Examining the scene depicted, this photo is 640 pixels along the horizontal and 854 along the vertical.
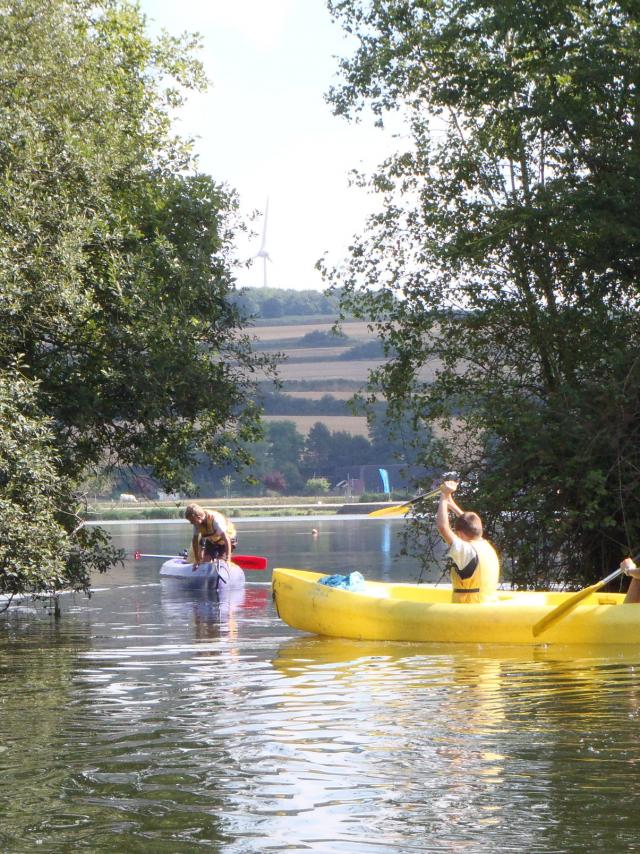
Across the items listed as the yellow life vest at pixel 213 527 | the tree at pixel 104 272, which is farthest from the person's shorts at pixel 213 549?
the tree at pixel 104 272

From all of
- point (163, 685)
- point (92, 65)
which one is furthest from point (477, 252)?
point (163, 685)

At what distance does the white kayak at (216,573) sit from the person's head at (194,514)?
3.10 ft

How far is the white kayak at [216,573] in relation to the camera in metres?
19.0

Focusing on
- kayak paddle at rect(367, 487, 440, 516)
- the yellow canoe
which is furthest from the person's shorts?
the yellow canoe

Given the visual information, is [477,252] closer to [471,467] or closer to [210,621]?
[471,467]

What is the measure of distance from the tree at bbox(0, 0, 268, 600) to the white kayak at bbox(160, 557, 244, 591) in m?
2.61

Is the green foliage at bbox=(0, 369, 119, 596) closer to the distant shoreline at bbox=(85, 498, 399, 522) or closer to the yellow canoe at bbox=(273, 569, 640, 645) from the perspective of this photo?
the yellow canoe at bbox=(273, 569, 640, 645)

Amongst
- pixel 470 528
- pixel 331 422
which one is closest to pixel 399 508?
pixel 470 528

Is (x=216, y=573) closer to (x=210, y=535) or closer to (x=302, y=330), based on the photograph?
(x=210, y=535)

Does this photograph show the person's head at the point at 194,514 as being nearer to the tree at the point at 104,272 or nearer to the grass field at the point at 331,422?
the tree at the point at 104,272

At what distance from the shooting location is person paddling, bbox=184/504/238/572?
18.3m

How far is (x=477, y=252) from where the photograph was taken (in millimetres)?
15492

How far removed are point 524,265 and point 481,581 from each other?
5874 millimetres

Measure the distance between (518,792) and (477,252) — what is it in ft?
35.4
